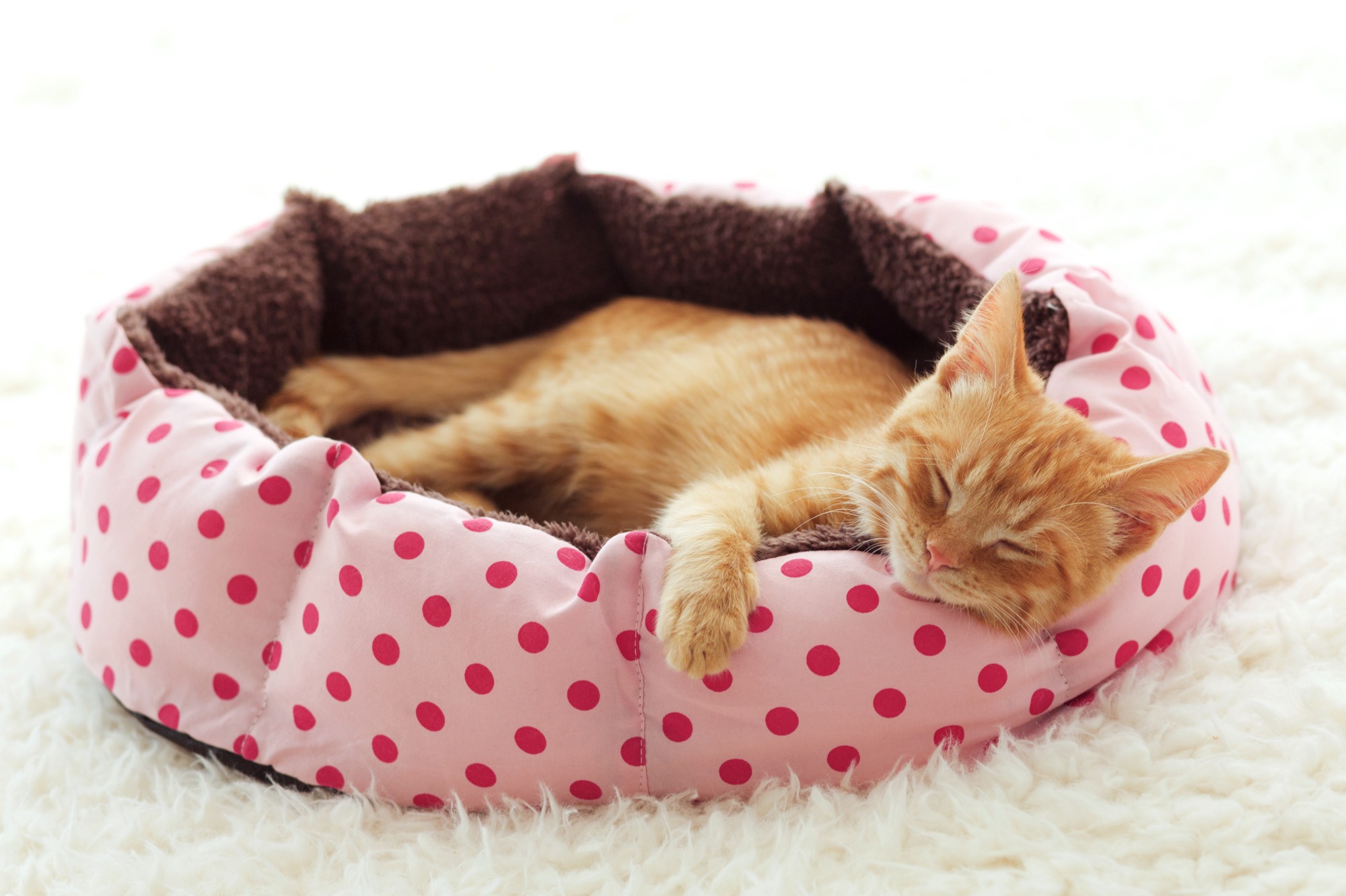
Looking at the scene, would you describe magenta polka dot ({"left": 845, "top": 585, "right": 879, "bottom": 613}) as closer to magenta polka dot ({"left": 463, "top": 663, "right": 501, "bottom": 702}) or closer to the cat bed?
the cat bed

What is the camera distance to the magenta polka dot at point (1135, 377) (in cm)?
138

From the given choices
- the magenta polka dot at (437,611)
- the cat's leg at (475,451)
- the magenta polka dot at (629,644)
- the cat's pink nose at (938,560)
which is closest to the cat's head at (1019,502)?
the cat's pink nose at (938,560)

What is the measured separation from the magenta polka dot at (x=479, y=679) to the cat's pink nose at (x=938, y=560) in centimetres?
52

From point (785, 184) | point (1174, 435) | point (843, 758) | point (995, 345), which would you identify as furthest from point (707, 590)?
point (785, 184)

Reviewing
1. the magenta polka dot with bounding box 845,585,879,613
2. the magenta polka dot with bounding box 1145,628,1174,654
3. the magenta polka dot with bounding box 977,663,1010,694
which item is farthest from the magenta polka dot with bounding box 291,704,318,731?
the magenta polka dot with bounding box 1145,628,1174,654

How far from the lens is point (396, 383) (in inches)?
Answer: 78.2

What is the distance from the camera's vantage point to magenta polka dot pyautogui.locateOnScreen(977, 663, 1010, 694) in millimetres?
1182

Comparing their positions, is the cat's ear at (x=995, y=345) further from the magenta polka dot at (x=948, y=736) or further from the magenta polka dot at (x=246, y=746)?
the magenta polka dot at (x=246, y=746)

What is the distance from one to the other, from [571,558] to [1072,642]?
61 centimetres

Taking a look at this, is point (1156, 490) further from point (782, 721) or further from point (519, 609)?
point (519, 609)

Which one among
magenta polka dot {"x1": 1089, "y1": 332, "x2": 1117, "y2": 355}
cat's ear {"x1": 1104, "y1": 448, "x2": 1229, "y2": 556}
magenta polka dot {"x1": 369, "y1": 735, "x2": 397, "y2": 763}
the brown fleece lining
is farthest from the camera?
the brown fleece lining

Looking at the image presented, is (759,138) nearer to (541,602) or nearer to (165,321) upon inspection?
(165,321)

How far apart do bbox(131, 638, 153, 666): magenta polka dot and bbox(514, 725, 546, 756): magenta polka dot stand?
0.53 meters

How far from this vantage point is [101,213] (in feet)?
8.74
